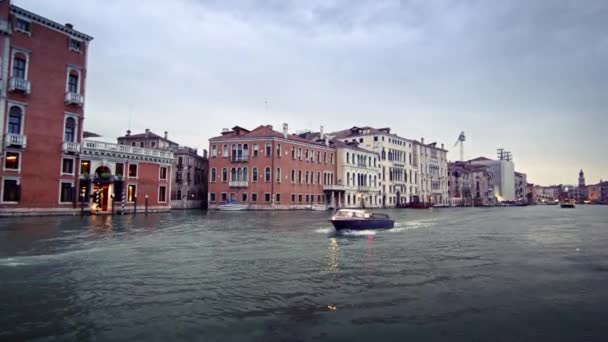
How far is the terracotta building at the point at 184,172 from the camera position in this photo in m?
56.7

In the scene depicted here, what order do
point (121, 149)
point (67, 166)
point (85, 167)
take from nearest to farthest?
point (67, 166) → point (85, 167) → point (121, 149)

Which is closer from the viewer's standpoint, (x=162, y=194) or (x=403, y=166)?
(x=162, y=194)

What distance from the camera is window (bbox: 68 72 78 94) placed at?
33.9m

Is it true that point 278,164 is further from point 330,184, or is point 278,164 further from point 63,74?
point 63,74

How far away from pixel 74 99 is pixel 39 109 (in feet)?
9.27

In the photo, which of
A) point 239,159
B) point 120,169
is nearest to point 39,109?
point 120,169

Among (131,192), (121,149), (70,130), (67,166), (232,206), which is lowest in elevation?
(232,206)

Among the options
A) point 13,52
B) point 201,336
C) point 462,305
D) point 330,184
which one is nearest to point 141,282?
point 201,336

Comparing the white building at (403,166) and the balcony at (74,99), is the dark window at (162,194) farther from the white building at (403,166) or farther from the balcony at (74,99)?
the white building at (403,166)

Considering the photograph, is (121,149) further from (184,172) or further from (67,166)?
(184,172)

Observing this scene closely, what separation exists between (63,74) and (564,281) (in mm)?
36043

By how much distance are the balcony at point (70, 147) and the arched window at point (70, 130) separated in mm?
576

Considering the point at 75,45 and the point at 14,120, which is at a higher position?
the point at 75,45

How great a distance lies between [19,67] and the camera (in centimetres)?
3039
